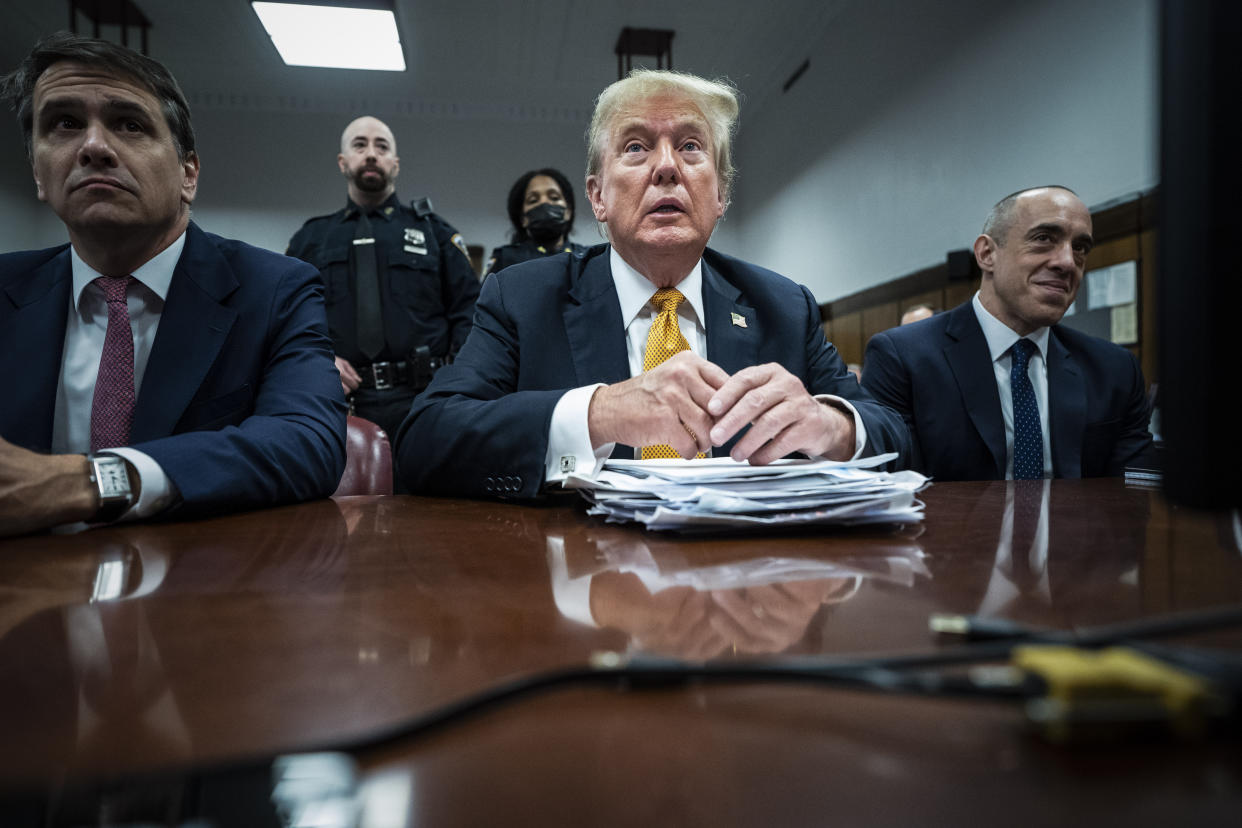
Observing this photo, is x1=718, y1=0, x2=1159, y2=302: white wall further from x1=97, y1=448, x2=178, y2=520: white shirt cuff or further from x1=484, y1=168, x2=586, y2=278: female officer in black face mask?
x1=97, y1=448, x2=178, y2=520: white shirt cuff

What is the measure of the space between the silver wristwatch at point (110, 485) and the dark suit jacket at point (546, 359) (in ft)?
1.24

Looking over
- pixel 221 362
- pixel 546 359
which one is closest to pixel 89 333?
pixel 221 362

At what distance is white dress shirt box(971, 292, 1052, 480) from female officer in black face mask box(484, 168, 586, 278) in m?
2.00

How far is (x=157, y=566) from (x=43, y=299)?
0.93 m

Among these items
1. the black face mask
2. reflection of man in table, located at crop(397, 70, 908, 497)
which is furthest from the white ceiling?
reflection of man in table, located at crop(397, 70, 908, 497)

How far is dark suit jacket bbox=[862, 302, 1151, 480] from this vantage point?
1891 millimetres

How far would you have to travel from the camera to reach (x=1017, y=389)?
6.49 ft

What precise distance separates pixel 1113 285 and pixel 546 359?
11.1ft

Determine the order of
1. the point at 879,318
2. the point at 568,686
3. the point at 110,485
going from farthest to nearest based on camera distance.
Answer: the point at 879,318 < the point at 110,485 < the point at 568,686

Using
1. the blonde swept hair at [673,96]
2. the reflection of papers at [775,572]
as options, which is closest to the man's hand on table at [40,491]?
the reflection of papers at [775,572]

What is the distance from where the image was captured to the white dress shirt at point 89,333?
4.07 feet

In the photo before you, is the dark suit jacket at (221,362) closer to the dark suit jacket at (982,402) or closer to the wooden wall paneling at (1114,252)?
the dark suit jacket at (982,402)

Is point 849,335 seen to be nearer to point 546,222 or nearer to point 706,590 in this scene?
point 546,222

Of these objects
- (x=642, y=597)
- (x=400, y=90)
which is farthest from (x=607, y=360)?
(x=400, y=90)
